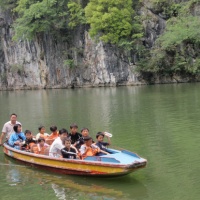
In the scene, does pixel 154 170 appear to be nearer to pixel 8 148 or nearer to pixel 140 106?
pixel 8 148

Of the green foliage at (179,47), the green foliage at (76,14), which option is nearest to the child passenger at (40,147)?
the green foliage at (179,47)

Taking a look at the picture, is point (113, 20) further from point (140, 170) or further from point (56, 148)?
point (140, 170)

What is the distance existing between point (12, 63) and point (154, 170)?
52597 mm

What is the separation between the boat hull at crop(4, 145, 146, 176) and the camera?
388 inches

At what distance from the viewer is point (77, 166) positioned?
10.7m

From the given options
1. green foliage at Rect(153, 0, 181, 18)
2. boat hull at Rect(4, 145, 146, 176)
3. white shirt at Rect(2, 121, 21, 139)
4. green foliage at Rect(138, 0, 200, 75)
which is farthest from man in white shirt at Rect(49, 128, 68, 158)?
green foliage at Rect(153, 0, 181, 18)

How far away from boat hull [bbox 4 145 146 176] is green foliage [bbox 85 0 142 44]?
116ft

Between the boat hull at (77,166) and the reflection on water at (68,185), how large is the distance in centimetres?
19

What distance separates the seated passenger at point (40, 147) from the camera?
12586 mm

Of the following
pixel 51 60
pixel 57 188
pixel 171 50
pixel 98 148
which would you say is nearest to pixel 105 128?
pixel 98 148

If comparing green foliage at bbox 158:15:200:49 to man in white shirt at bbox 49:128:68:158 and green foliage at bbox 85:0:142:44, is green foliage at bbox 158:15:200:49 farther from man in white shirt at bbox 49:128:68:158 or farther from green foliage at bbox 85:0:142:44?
man in white shirt at bbox 49:128:68:158

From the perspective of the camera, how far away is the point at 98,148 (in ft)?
36.6

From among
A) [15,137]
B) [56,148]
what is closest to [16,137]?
[15,137]

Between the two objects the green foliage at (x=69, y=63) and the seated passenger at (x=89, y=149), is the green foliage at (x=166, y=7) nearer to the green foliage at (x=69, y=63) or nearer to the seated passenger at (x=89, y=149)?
the green foliage at (x=69, y=63)
